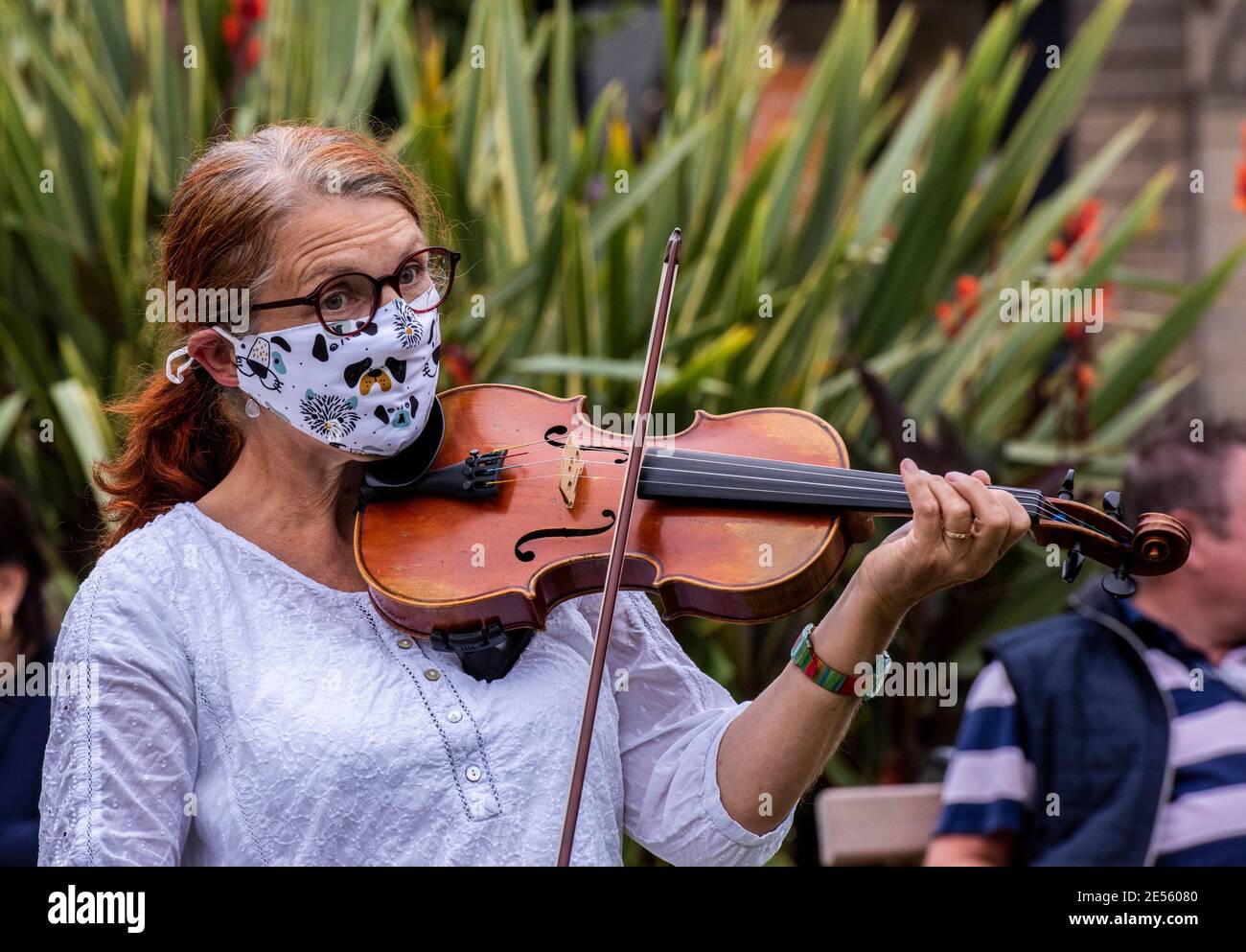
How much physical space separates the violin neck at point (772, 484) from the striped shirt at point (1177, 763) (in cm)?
117

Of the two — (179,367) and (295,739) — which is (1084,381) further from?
(295,739)

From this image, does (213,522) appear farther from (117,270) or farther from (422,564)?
(117,270)

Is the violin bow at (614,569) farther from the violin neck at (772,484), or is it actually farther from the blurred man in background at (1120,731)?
the blurred man in background at (1120,731)

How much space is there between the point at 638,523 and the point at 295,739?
40 cm

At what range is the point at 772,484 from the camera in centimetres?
151

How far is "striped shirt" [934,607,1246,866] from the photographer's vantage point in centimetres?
241

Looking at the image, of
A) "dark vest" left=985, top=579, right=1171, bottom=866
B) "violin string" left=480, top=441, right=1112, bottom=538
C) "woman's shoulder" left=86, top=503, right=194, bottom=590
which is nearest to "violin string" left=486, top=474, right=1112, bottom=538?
"violin string" left=480, top=441, right=1112, bottom=538

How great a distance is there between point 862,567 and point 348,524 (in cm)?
54

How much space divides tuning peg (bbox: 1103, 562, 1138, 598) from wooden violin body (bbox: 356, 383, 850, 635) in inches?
9.9

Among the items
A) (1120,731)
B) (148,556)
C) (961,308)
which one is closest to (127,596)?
(148,556)

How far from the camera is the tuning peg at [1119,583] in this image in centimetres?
144
